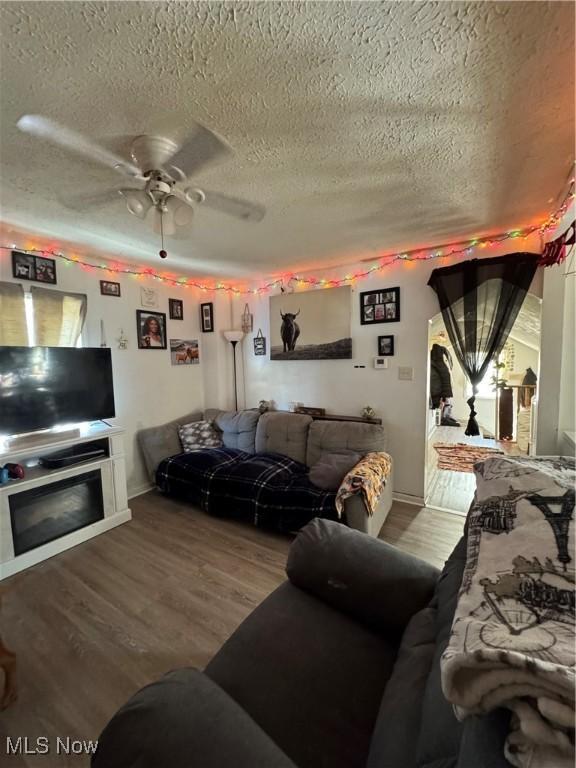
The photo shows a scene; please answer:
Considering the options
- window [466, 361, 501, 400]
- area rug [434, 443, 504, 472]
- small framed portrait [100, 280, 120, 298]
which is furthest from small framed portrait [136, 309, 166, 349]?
window [466, 361, 501, 400]

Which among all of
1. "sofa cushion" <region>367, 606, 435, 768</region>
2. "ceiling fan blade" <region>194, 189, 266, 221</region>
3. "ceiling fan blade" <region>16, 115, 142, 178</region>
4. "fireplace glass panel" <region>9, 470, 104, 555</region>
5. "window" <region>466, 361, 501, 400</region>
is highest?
"ceiling fan blade" <region>194, 189, 266, 221</region>

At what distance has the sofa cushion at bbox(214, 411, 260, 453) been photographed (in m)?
3.52

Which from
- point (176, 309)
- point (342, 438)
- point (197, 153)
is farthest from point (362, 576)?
point (176, 309)

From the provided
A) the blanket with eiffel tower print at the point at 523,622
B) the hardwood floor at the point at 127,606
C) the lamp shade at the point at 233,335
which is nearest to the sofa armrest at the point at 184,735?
the blanket with eiffel tower print at the point at 523,622

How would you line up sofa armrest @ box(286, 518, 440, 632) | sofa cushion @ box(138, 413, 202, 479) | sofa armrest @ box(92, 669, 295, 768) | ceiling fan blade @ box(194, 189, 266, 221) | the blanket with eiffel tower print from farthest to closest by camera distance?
sofa cushion @ box(138, 413, 202, 479), ceiling fan blade @ box(194, 189, 266, 221), sofa armrest @ box(286, 518, 440, 632), sofa armrest @ box(92, 669, 295, 768), the blanket with eiffel tower print

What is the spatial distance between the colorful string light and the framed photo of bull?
17 centimetres

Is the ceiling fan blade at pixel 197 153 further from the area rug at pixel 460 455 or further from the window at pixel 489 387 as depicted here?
the window at pixel 489 387

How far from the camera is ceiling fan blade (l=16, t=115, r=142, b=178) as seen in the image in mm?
1229

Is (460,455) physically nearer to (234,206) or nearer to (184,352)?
(184,352)

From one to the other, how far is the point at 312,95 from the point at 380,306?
85.6 inches

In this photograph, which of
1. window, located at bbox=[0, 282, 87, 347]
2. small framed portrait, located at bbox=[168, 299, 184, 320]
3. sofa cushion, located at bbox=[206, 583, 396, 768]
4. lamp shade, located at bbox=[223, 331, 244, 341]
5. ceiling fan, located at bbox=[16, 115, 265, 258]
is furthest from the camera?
lamp shade, located at bbox=[223, 331, 244, 341]

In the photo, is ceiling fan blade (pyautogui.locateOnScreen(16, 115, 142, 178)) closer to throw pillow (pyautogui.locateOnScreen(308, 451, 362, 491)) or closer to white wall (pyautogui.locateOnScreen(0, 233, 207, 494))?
white wall (pyautogui.locateOnScreen(0, 233, 207, 494))

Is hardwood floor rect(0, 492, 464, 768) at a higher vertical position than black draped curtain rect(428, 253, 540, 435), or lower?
lower

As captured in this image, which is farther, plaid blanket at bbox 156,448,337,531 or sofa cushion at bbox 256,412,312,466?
sofa cushion at bbox 256,412,312,466
